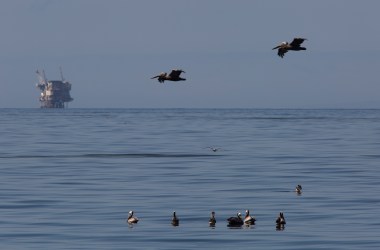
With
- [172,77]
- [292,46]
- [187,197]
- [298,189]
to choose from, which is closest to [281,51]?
[292,46]

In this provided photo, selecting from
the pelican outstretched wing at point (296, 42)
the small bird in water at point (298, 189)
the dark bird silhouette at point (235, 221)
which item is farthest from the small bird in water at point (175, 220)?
the small bird in water at point (298, 189)

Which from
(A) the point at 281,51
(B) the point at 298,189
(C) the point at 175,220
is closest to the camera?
(C) the point at 175,220

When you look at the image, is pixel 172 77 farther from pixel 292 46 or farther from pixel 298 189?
pixel 298 189

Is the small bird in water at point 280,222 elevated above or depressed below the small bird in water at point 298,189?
below

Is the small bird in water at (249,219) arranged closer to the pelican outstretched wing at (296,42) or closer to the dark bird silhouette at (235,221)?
the dark bird silhouette at (235,221)

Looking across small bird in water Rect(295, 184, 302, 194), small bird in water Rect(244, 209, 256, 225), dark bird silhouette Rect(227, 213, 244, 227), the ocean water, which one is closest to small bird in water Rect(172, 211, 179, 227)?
the ocean water

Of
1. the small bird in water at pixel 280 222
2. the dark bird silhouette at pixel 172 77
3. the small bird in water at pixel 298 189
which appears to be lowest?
the small bird in water at pixel 280 222

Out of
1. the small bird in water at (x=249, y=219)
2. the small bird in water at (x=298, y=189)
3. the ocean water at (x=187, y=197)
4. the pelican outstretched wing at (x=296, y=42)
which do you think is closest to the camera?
the ocean water at (x=187, y=197)

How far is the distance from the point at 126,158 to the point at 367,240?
48940mm

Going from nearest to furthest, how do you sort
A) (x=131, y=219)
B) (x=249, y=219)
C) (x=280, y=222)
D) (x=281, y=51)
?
(x=280, y=222)
(x=249, y=219)
(x=131, y=219)
(x=281, y=51)

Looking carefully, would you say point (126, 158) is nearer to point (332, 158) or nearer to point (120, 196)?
point (332, 158)

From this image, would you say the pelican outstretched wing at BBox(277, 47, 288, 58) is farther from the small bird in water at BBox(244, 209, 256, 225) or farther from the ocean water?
the ocean water

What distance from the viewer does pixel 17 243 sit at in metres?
39.6

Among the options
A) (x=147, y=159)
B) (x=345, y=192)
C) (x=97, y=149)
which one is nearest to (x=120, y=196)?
(x=345, y=192)
